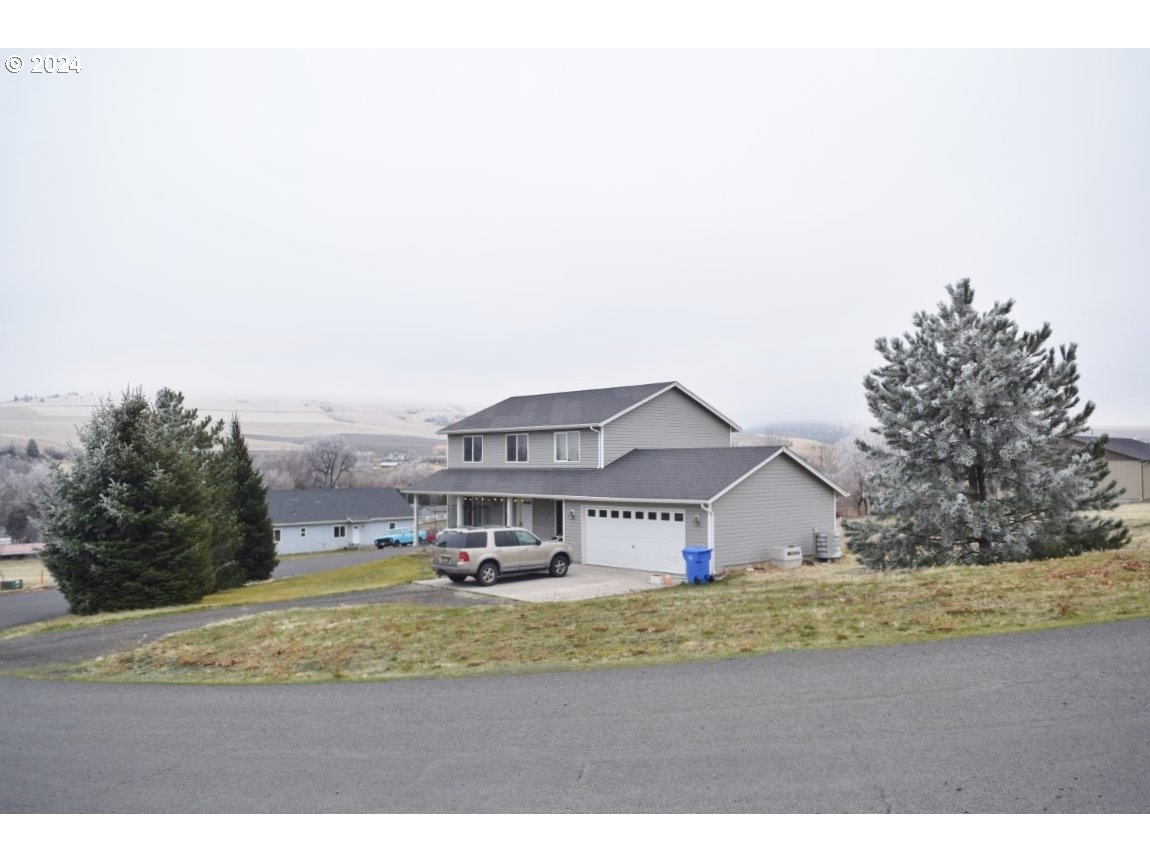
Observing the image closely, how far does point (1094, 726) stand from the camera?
673 centimetres

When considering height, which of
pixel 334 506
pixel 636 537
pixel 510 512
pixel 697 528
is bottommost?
pixel 636 537

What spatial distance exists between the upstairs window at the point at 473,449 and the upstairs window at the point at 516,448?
2.19 metres

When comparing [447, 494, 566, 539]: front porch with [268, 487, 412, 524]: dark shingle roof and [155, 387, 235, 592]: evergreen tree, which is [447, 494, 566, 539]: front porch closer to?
[155, 387, 235, 592]: evergreen tree

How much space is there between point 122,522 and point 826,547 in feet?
75.1

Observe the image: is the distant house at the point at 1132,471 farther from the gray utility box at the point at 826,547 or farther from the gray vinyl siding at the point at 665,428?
the gray utility box at the point at 826,547

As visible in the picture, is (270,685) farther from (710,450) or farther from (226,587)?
(226,587)

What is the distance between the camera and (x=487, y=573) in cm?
2225

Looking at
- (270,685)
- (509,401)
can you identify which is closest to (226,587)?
(509,401)

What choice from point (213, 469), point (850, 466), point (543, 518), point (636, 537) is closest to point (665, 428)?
point (543, 518)

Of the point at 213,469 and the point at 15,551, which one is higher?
the point at 213,469

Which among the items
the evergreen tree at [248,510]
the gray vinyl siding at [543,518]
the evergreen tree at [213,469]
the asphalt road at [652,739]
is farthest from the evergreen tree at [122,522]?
the asphalt road at [652,739]

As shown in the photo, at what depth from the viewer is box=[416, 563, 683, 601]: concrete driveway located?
65.8ft

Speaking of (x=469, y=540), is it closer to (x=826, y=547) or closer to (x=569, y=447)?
(x=569, y=447)

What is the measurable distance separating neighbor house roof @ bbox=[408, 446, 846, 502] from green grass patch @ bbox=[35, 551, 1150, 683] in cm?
909
